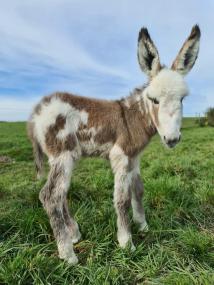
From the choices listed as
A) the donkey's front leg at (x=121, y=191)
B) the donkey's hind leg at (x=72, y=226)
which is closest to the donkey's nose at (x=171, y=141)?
the donkey's front leg at (x=121, y=191)

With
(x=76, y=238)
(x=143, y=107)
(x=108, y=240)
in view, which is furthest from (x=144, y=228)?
(x=143, y=107)

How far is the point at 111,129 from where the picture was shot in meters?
5.93

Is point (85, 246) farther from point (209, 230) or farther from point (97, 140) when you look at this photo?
point (209, 230)

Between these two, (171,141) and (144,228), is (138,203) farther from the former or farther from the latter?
(171,141)

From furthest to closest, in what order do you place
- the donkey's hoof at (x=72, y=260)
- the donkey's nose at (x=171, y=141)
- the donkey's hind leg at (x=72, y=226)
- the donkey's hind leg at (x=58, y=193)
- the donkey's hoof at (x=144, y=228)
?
the donkey's hoof at (x=144, y=228) → the donkey's hind leg at (x=72, y=226) → the donkey's hind leg at (x=58, y=193) → the donkey's hoof at (x=72, y=260) → the donkey's nose at (x=171, y=141)

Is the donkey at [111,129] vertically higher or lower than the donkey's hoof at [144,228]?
higher

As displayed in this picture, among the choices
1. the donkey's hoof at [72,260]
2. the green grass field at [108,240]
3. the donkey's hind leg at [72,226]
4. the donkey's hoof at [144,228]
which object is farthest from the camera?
the donkey's hoof at [144,228]

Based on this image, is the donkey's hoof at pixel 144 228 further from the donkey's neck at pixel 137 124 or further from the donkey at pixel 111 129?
the donkey's neck at pixel 137 124

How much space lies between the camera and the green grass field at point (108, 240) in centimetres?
504

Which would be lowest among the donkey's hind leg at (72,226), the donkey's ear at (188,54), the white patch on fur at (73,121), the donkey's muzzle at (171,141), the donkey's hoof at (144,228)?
the donkey's hoof at (144,228)

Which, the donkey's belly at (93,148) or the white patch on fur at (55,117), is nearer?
the white patch on fur at (55,117)

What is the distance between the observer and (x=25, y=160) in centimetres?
1445

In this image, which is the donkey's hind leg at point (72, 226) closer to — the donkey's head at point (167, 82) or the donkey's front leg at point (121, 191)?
the donkey's front leg at point (121, 191)

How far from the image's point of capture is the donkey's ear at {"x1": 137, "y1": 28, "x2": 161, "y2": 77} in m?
5.46
